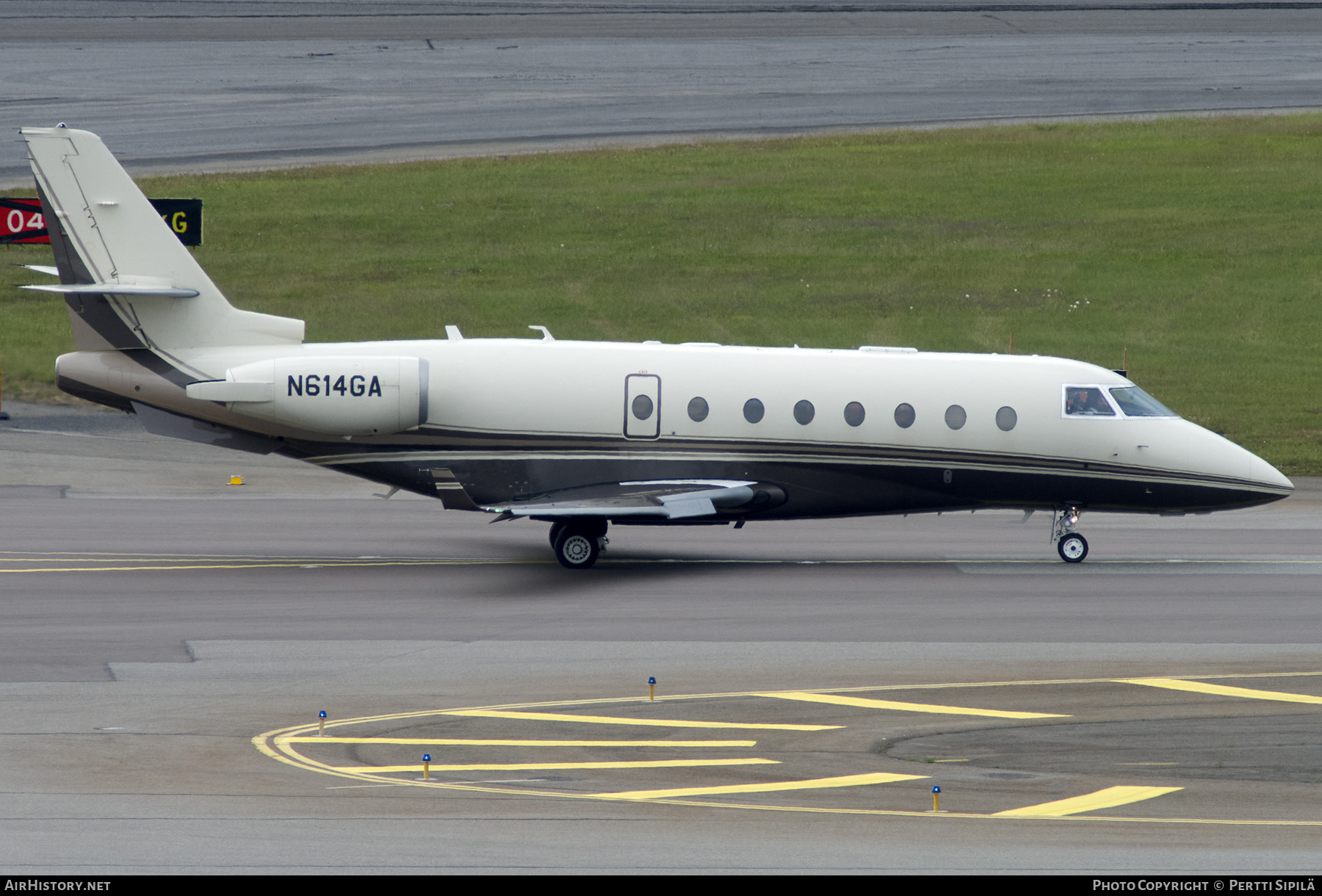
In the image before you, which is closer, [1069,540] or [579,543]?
[579,543]

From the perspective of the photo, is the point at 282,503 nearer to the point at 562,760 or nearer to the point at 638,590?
the point at 638,590

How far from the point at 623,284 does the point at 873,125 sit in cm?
1481

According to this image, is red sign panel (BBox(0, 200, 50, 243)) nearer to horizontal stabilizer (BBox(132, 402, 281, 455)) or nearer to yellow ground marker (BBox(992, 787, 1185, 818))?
horizontal stabilizer (BBox(132, 402, 281, 455))

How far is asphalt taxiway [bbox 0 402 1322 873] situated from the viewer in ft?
42.7

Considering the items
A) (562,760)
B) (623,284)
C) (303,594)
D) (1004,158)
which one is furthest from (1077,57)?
(562,760)

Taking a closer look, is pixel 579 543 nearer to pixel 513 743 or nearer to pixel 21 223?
pixel 513 743

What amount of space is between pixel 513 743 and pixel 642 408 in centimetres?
958

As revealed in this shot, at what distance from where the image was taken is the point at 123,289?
24.5m

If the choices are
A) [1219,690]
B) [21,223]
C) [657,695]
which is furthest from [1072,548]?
[21,223]

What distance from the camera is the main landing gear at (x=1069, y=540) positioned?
25.5 m

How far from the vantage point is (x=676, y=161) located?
5434 centimetres

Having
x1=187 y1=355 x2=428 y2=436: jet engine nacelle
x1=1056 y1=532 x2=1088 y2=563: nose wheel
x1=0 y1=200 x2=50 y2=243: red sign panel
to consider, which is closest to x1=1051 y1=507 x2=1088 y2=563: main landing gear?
x1=1056 y1=532 x2=1088 y2=563: nose wheel

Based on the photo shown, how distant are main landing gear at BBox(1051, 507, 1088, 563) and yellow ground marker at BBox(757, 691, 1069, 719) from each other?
29.3 ft

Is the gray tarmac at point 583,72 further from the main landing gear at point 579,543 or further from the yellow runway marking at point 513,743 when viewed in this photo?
the yellow runway marking at point 513,743
